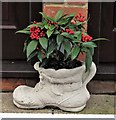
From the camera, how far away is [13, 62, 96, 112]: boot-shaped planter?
2795mm

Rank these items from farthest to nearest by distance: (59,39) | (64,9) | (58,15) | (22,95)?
(64,9)
(22,95)
(58,15)
(59,39)

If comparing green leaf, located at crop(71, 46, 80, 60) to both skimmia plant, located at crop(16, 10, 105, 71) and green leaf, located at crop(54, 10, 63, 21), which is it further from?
green leaf, located at crop(54, 10, 63, 21)

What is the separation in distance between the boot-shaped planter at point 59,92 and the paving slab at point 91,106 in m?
0.04

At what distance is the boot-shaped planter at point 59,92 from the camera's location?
9.17 ft

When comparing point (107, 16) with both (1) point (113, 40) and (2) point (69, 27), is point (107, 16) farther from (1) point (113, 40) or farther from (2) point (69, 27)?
(2) point (69, 27)

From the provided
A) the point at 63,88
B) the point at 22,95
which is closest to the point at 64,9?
the point at 63,88

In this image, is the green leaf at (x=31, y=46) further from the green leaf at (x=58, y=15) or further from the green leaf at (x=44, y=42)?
the green leaf at (x=58, y=15)

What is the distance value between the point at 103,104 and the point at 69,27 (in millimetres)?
655

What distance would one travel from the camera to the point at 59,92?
9.31 feet

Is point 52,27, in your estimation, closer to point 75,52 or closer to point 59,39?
point 59,39

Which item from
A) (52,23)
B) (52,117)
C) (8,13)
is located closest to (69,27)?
(52,23)

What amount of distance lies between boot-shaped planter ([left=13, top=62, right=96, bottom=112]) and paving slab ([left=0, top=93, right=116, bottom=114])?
0.04 m

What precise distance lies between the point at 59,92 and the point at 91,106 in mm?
288

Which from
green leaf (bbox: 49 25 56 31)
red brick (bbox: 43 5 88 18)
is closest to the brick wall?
red brick (bbox: 43 5 88 18)
